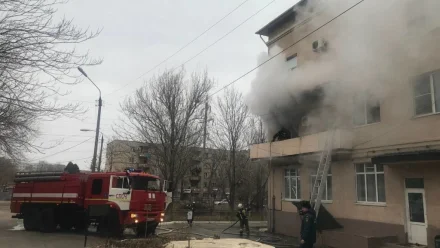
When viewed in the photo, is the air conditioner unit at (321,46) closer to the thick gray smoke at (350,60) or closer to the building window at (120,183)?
the thick gray smoke at (350,60)

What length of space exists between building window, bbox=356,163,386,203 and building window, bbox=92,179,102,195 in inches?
385

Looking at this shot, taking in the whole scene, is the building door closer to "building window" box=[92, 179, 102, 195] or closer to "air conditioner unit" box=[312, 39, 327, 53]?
"air conditioner unit" box=[312, 39, 327, 53]

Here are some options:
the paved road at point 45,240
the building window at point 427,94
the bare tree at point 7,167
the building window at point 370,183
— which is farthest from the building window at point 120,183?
the building window at point 427,94

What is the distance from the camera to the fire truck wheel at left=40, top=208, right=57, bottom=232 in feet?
50.6

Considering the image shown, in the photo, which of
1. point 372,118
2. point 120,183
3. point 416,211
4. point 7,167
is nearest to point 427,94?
point 372,118

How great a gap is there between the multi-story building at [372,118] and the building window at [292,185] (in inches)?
27.7

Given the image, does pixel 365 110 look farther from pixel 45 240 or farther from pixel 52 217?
pixel 52 217

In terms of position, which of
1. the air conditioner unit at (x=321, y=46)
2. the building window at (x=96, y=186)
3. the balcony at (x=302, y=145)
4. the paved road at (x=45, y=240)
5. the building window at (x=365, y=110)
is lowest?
the paved road at (x=45, y=240)

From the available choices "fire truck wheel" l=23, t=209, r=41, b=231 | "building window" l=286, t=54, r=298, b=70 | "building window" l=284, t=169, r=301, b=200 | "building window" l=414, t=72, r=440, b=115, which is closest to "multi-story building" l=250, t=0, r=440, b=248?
"building window" l=414, t=72, r=440, b=115

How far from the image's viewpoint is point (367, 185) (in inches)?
522

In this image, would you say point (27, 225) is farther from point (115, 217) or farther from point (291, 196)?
point (291, 196)

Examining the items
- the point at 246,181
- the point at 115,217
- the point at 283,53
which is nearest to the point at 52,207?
the point at 115,217

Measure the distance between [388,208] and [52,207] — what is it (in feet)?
43.3

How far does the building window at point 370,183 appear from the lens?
12.7 meters
